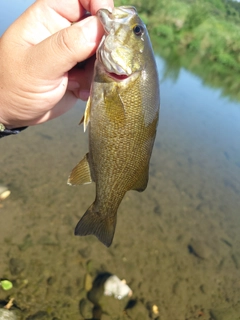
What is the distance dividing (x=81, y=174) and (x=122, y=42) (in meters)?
0.94

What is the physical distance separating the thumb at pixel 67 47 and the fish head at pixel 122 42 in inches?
2.9

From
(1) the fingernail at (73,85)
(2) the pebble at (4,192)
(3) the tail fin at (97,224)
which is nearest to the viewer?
(3) the tail fin at (97,224)

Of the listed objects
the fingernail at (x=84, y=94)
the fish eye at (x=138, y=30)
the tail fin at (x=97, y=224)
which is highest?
the fish eye at (x=138, y=30)

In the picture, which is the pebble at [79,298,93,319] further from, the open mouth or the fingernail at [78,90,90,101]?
the open mouth

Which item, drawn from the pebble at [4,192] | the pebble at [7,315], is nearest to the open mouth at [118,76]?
the pebble at [7,315]

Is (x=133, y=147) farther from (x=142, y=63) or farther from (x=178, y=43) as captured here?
(x=178, y=43)

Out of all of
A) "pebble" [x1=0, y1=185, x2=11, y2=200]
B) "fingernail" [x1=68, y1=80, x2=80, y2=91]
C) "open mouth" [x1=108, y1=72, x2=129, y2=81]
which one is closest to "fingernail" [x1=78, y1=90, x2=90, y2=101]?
"fingernail" [x1=68, y1=80, x2=80, y2=91]

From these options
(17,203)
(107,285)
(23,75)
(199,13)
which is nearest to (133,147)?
(23,75)

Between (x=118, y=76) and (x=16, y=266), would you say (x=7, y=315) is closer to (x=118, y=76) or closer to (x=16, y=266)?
(x=16, y=266)

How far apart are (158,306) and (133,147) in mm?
2943

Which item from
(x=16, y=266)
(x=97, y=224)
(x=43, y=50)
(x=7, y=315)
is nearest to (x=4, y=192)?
(x=16, y=266)

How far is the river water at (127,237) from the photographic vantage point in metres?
4.00

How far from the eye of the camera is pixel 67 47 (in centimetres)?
188

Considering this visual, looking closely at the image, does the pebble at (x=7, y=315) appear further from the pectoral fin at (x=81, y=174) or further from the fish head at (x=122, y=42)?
the fish head at (x=122, y=42)
